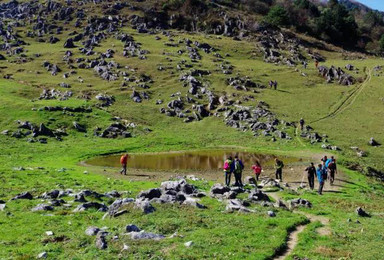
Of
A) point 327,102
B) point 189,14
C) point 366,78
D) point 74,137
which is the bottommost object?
point 74,137

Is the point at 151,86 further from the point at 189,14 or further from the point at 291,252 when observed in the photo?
the point at 291,252

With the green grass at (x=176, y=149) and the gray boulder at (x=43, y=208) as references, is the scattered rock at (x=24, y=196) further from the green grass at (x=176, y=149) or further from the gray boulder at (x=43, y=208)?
the gray boulder at (x=43, y=208)

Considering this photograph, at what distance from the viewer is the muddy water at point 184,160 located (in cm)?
5647

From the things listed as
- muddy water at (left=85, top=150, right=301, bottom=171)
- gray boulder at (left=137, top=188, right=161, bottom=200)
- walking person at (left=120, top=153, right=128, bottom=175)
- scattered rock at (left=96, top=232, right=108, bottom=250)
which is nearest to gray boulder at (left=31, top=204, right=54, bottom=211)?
gray boulder at (left=137, top=188, right=161, bottom=200)

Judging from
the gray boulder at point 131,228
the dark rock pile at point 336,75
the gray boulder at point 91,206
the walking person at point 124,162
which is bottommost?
the walking person at point 124,162

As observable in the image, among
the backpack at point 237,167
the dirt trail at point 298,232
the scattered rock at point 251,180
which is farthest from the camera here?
the scattered rock at point 251,180

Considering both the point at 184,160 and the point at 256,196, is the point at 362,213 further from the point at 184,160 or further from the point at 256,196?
the point at 184,160

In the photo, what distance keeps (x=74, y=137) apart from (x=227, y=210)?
165 feet

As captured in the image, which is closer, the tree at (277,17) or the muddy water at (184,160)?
the muddy water at (184,160)

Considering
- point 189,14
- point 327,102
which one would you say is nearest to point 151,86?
point 327,102

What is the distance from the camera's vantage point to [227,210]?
28359 millimetres

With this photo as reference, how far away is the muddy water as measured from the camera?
56.5 metres

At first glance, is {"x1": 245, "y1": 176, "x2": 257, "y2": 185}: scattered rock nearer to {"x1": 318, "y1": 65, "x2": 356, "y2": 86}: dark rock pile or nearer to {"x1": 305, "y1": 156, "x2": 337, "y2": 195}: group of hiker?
{"x1": 305, "y1": 156, "x2": 337, "y2": 195}: group of hiker

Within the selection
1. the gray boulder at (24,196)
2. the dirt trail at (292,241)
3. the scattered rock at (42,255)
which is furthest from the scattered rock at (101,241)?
the gray boulder at (24,196)
